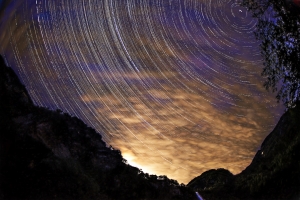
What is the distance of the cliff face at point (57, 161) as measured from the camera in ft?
15.7

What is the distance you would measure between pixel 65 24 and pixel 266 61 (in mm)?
2796

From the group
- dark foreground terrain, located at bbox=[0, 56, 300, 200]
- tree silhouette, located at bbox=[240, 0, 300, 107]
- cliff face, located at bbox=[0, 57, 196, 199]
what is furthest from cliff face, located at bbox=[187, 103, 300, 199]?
cliff face, located at bbox=[0, 57, 196, 199]

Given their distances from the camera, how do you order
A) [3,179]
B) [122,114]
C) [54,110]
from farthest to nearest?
[122,114], [54,110], [3,179]

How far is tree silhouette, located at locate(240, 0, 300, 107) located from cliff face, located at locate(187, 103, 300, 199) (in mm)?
300

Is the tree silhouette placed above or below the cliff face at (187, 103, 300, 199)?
above

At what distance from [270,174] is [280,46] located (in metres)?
1.78

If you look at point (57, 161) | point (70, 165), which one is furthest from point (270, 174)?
point (57, 161)

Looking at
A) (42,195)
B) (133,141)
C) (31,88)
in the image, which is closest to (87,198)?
(42,195)

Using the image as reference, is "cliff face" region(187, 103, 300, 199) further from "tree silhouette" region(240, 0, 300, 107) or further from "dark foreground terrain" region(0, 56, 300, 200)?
"tree silhouette" region(240, 0, 300, 107)

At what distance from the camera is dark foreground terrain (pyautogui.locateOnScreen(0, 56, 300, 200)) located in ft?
15.7

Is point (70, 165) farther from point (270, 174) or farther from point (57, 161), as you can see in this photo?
point (270, 174)

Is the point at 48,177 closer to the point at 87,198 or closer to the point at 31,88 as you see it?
the point at 87,198

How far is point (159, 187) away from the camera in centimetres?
518

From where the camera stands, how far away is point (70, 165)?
4945 mm
